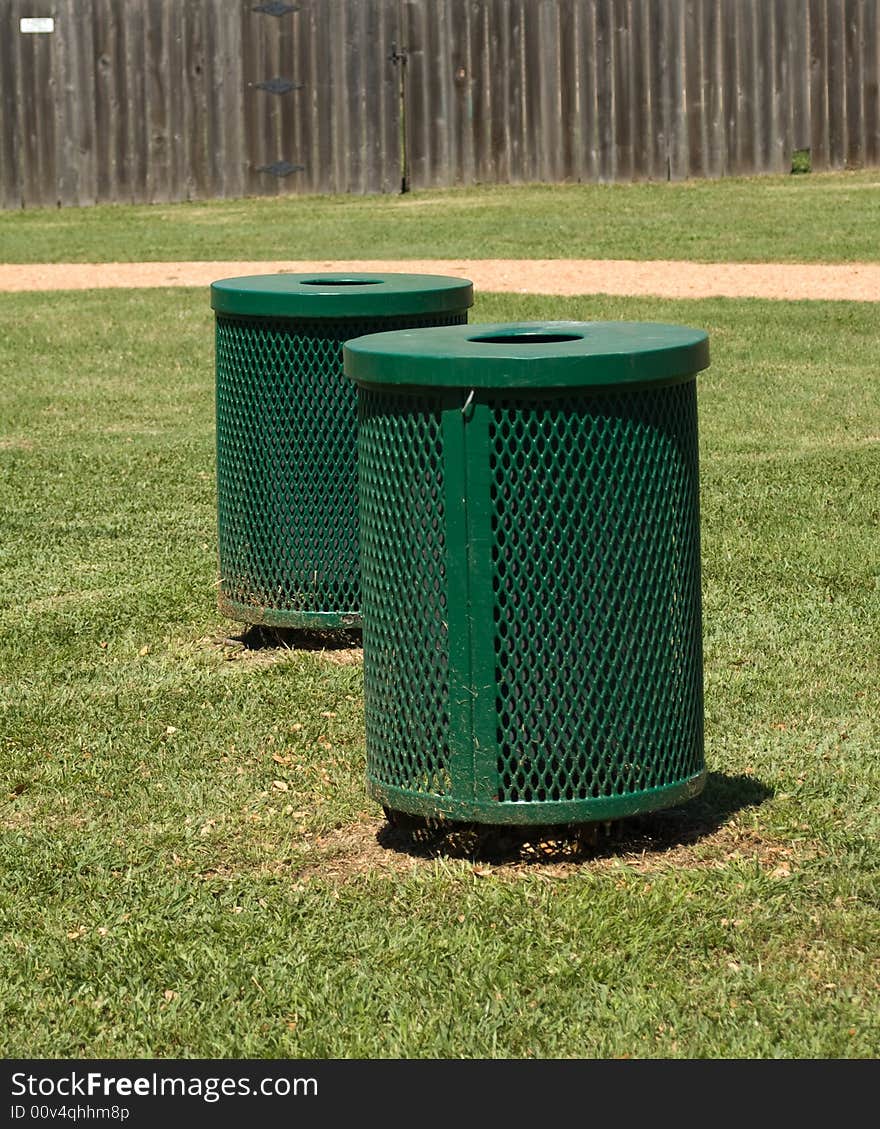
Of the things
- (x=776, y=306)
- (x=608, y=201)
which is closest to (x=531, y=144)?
(x=608, y=201)

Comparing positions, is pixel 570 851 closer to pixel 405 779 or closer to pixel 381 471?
pixel 405 779

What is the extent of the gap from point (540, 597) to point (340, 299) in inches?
78.1

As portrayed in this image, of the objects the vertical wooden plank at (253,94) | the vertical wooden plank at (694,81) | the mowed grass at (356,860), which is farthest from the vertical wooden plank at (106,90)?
the mowed grass at (356,860)

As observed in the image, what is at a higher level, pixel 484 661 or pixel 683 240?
pixel 683 240

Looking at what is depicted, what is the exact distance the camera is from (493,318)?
12.7 m

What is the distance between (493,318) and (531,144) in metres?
7.80

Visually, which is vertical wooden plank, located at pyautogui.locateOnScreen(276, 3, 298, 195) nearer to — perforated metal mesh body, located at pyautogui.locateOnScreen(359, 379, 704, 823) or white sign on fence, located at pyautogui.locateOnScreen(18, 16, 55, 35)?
white sign on fence, located at pyautogui.locateOnScreen(18, 16, 55, 35)

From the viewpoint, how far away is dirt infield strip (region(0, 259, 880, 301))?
13844mm

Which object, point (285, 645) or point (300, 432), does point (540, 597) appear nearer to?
point (300, 432)

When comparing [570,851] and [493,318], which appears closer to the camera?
[570,851]

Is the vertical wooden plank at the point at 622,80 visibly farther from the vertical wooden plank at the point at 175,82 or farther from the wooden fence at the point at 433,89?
the vertical wooden plank at the point at 175,82

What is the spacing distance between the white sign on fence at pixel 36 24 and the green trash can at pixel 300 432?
1458 cm

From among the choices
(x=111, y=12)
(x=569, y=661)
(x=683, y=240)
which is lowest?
(x=569, y=661)

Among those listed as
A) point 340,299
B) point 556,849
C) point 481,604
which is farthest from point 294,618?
point 481,604
